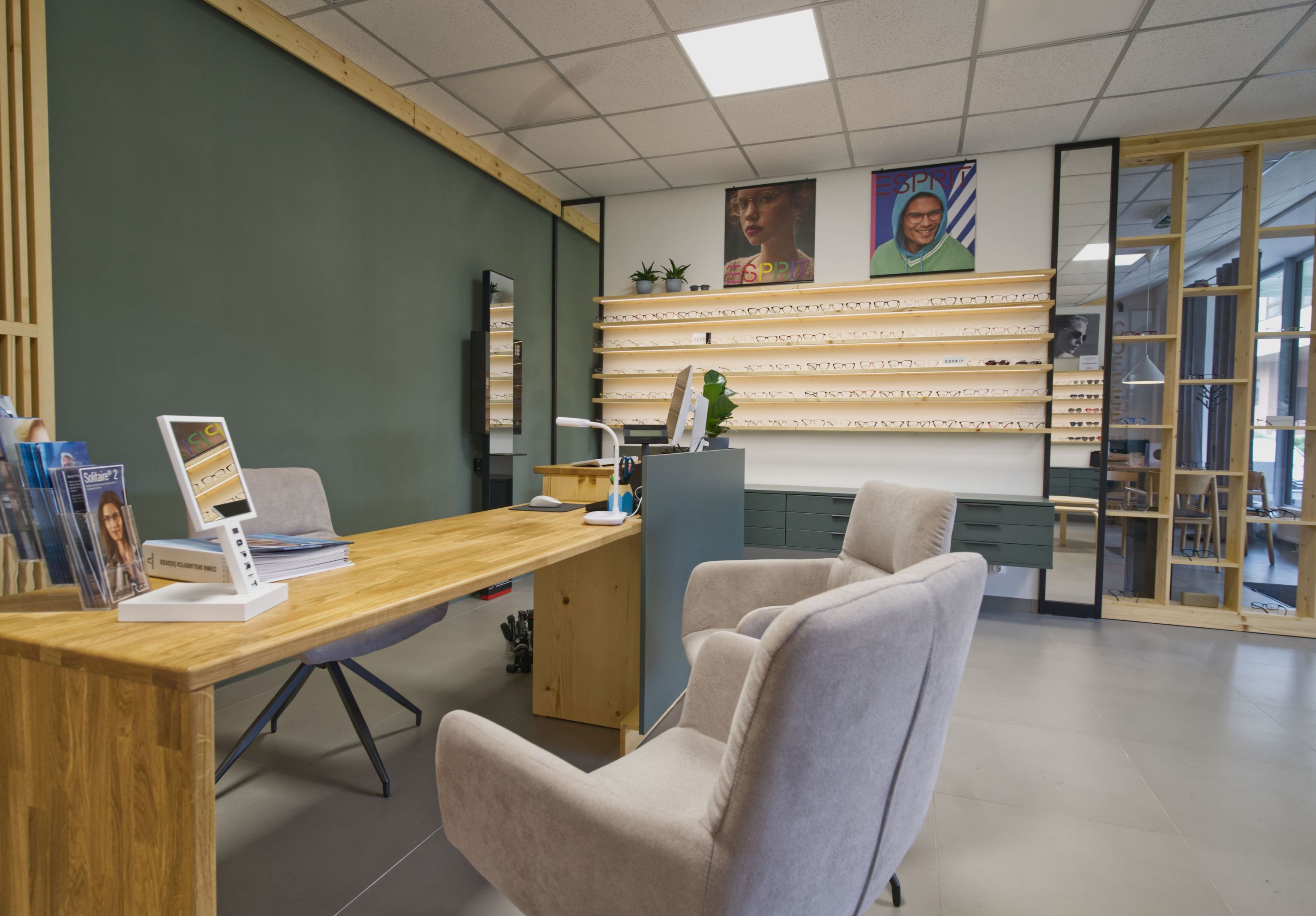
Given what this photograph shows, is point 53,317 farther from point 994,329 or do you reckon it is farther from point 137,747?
point 994,329

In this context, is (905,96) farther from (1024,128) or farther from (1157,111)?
(1157,111)

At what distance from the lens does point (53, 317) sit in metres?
2.18

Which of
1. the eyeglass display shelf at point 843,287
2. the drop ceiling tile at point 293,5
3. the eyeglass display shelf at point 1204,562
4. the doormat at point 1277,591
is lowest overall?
the doormat at point 1277,591

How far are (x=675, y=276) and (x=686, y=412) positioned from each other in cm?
286

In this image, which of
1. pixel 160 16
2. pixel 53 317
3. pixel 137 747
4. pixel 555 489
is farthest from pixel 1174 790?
pixel 160 16

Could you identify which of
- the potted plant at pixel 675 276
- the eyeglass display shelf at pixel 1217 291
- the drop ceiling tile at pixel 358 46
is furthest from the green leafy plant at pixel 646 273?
the eyeglass display shelf at pixel 1217 291

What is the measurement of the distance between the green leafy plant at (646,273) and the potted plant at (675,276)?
12cm

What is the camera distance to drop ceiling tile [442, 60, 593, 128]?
3566 mm

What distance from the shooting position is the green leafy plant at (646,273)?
533 cm

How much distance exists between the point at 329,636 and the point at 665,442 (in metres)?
2.17

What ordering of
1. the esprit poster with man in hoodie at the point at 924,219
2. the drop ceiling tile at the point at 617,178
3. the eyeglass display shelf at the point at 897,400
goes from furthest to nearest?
the drop ceiling tile at the point at 617,178 < the esprit poster with man in hoodie at the point at 924,219 < the eyeglass display shelf at the point at 897,400

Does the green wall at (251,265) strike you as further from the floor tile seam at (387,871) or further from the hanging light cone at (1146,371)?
the hanging light cone at (1146,371)

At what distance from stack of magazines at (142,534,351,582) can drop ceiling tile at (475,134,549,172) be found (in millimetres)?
3655

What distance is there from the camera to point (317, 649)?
185cm
